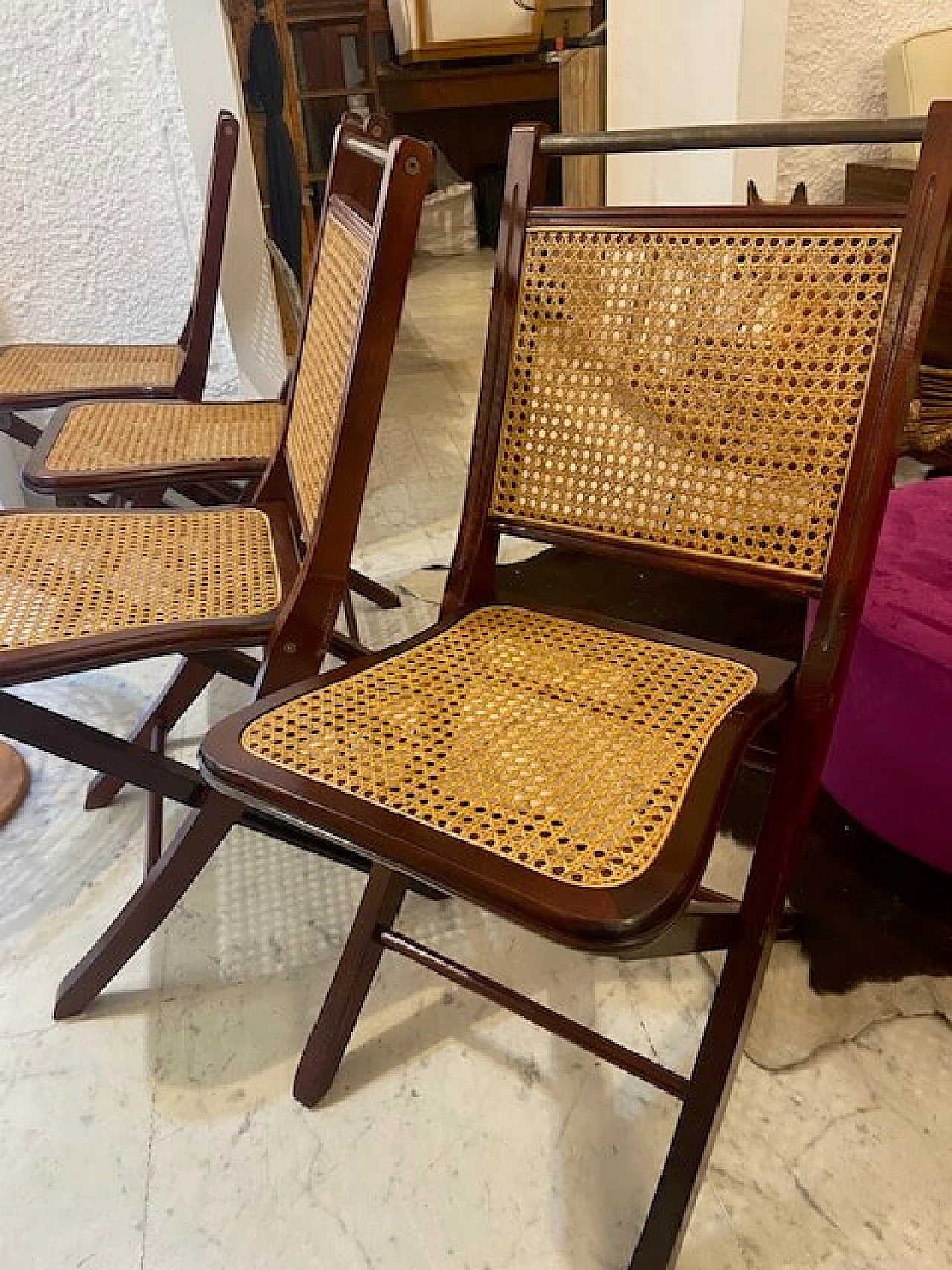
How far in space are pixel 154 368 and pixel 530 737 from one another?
1.38 m

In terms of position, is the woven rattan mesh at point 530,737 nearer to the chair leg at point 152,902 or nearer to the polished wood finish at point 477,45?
the chair leg at point 152,902

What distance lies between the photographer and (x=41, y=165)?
2.11 metres

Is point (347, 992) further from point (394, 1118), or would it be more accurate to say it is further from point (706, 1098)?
point (706, 1098)

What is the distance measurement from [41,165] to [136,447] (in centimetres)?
110

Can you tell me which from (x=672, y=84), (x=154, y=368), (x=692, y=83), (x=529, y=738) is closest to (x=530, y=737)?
(x=529, y=738)

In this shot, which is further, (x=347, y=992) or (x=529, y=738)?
(x=347, y=992)

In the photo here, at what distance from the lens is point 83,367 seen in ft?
6.11

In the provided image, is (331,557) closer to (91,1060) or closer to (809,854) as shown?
(91,1060)

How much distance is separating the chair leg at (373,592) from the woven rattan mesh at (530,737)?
0.98 metres

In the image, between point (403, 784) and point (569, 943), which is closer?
point (569, 943)

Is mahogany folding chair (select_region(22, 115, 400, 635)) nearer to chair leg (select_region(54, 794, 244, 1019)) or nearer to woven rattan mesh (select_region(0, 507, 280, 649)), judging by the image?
woven rattan mesh (select_region(0, 507, 280, 649))

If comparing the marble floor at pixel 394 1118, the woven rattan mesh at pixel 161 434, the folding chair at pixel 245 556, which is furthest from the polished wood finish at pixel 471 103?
the marble floor at pixel 394 1118

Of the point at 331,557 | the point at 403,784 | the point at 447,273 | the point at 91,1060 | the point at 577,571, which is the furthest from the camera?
the point at 447,273

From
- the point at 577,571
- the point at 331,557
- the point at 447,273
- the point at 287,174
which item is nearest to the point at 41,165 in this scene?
the point at 287,174
